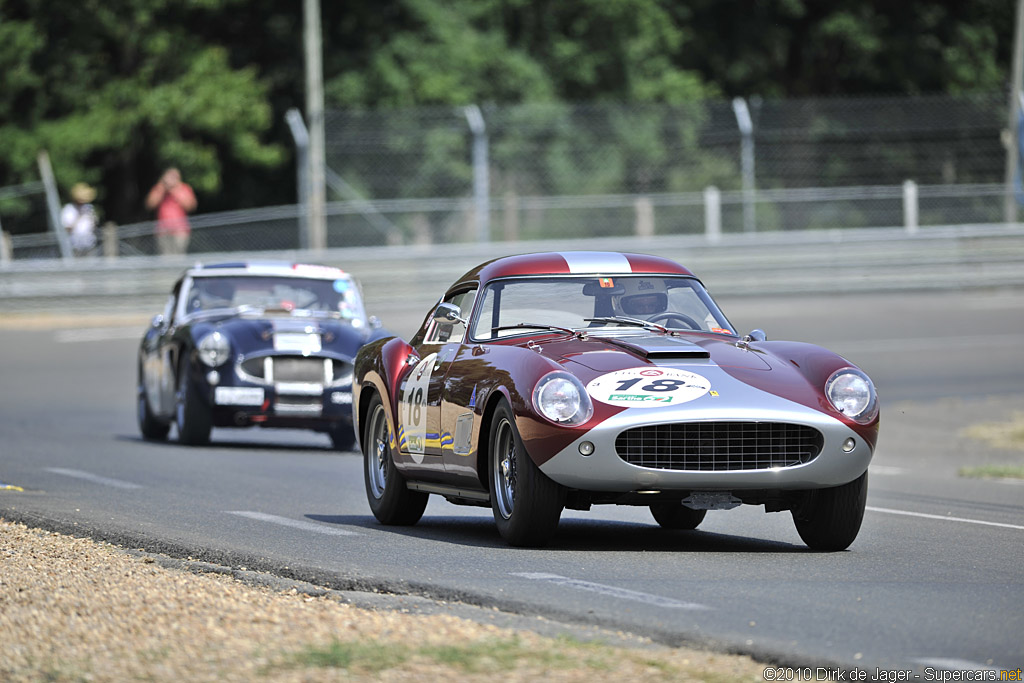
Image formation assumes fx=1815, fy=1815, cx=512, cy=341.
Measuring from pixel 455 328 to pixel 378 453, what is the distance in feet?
3.43

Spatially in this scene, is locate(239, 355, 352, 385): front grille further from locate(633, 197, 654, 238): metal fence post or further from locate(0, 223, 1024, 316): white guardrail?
locate(633, 197, 654, 238): metal fence post

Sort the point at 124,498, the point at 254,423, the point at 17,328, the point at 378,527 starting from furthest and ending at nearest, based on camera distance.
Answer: the point at 17,328
the point at 254,423
the point at 124,498
the point at 378,527

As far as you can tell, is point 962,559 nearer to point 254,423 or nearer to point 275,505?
point 275,505

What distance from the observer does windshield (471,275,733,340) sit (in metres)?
8.93

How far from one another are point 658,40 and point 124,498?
3356cm

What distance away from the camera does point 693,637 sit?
578 centimetres

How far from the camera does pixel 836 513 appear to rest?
26.8 ft

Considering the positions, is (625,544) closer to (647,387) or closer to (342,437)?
(647,387)

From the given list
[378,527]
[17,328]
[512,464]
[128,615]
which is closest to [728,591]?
[512,464]

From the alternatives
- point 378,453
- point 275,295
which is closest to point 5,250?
point 275,295

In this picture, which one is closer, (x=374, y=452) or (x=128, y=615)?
(x=128, y=615)

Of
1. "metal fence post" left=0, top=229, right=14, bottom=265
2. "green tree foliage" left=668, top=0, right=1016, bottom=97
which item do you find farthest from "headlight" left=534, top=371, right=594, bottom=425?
"green tree foliage" left=668, top=0, right=1016, bottom=97

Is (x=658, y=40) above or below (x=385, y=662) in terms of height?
above

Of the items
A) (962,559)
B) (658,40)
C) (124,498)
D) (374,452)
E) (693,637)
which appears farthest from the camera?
(658,40)
